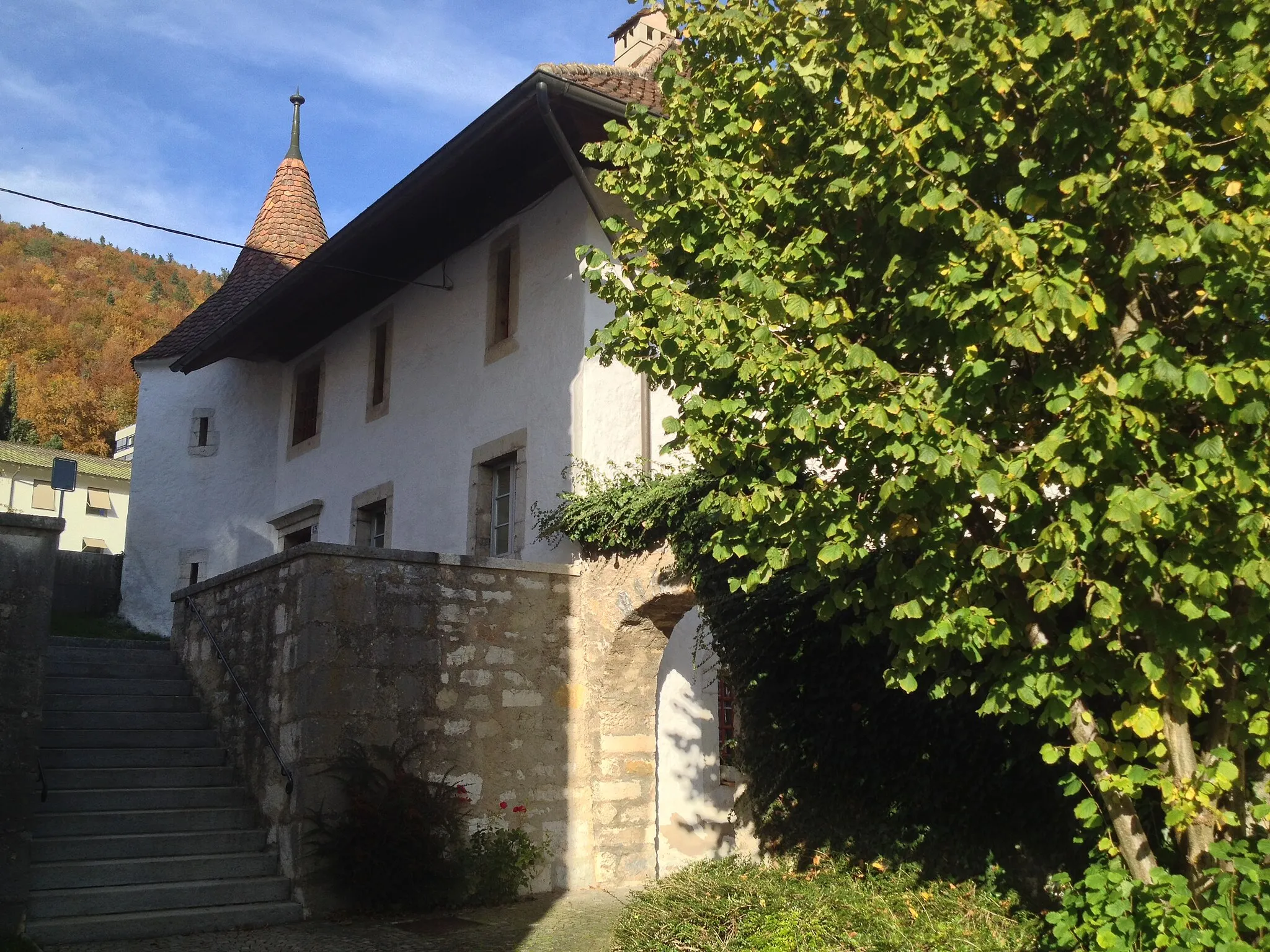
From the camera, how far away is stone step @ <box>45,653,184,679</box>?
968cm

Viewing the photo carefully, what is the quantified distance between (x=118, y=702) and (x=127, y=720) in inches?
11.5

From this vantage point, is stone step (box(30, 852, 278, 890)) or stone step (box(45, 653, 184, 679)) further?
stone step (box(45, 653, 184, 679))

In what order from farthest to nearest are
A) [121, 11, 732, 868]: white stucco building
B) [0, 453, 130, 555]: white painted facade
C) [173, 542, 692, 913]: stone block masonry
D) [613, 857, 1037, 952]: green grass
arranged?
[0, 453, 130, 555]: white painted facade
[121, 11, 732, 868]: white stucco building
[173, 542, 692, 913]: stone block masonry
[613, 857, 1037, 952]: green grass

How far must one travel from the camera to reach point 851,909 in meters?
6.22

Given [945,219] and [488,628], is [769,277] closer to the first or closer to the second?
[945,219]

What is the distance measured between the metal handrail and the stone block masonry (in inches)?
2.2

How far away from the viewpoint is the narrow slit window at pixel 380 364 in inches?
516

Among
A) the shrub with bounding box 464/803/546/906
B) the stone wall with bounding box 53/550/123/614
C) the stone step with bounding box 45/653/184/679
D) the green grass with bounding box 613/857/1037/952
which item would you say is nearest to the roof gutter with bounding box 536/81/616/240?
the shrub with bounding box 464/803/546/906

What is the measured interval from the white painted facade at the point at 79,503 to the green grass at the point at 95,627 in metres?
20.8

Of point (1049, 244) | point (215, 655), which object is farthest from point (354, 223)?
point (1049, 244)

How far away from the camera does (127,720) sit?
9156 millimetres

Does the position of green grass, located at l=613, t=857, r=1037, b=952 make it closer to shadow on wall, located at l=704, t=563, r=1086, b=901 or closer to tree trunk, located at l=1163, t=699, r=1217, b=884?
shadow on wall, located at l=704, t=563, r=1086, b=901

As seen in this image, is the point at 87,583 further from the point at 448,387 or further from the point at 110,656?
the point at 448,387

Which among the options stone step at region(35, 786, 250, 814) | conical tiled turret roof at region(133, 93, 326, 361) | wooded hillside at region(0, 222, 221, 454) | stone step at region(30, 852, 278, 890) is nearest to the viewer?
stone step at region(30, 852, 278, 890)
